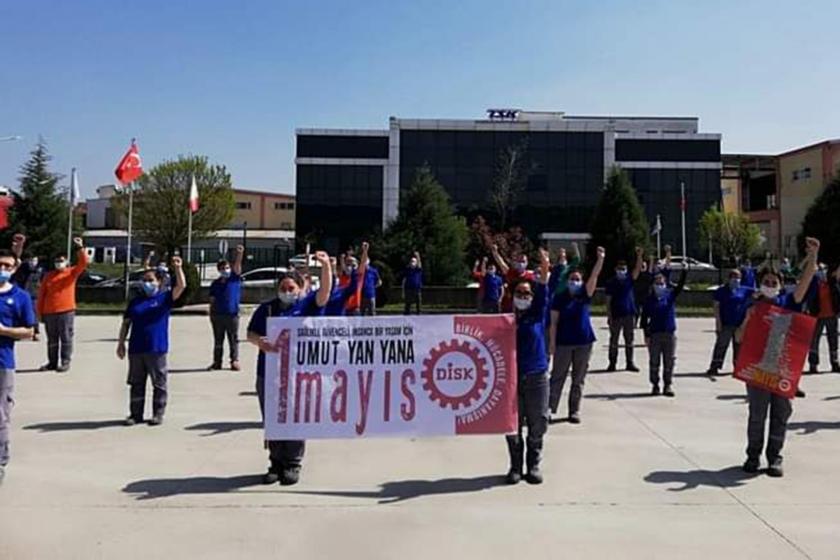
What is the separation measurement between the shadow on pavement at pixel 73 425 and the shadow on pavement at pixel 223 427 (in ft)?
3.09

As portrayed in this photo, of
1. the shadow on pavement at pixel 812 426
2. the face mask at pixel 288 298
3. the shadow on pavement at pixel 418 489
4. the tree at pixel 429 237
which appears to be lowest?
the shadow on pavement at pixel 418 489

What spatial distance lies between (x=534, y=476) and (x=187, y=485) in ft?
9.79

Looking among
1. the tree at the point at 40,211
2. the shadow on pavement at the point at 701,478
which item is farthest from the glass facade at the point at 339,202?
the shadow on pavement at the point at 701,478

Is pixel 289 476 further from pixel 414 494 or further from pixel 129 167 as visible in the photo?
pixel 129 167

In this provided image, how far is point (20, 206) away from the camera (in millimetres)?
39188

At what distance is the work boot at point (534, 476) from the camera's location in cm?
638

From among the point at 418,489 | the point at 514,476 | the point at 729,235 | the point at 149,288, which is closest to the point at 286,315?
the point at 418,489

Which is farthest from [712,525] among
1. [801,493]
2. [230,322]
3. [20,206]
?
[20,206]

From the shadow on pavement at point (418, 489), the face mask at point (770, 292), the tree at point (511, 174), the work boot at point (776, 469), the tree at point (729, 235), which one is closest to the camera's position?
the shadow on pavement at point (418, 489)

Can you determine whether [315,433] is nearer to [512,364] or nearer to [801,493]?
[512,364]

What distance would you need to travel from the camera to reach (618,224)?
3722 cm

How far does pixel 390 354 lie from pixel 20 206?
39.1 meters

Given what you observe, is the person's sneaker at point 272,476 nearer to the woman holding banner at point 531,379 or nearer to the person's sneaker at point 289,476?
the person's sneaker at point 289,476

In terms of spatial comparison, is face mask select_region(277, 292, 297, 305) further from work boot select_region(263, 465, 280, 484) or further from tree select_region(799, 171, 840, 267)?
tree select_region(799, 171, 840, 267)
